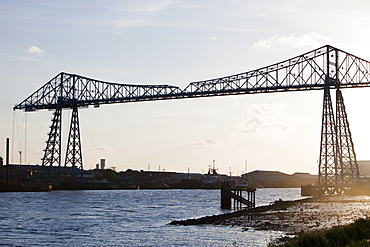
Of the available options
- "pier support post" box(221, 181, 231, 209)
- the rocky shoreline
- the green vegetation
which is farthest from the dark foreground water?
"pier support post" box(221, 181, 231, 209)

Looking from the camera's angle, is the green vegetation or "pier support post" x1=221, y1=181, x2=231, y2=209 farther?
"pier support post" x1=221, y1=181, x2=231, y2=209

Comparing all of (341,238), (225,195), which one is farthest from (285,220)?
(225,195)

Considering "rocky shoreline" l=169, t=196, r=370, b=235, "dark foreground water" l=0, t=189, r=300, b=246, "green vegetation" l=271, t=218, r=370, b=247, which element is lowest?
"dark foreground water" l=0, t=189, r=300, b=246

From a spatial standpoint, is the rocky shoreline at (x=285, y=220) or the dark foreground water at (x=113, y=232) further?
the rocky shoreline at (x=285, y=220)

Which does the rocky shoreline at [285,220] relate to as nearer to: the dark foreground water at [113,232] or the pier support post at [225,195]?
the dark foreground water at [113,232]

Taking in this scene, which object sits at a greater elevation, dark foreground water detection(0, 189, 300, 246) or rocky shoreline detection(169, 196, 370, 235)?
A: rocky shoreline detection(169, 196, 370, 235)

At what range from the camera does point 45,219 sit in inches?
1929

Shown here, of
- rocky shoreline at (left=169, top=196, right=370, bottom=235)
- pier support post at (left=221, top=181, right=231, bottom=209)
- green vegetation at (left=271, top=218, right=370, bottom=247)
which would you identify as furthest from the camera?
pier support post at (left=221, top=181, right=231, bottom=209)

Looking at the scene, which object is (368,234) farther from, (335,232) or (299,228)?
(299,228)


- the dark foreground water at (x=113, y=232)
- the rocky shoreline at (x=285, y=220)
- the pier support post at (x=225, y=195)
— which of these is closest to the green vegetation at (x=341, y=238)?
the dark foreground water at (x=113, y=232)

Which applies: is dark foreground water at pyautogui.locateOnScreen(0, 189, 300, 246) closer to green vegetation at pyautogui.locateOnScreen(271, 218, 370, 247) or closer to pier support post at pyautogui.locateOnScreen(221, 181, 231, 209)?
green vegetation at pyautogui.locateOnScreen(271, 218, 370, 247)

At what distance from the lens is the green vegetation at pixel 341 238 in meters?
22.4

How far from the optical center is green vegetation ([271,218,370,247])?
73.3ft

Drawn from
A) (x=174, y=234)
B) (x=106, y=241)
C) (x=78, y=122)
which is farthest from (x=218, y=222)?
(x=78, y=122)
